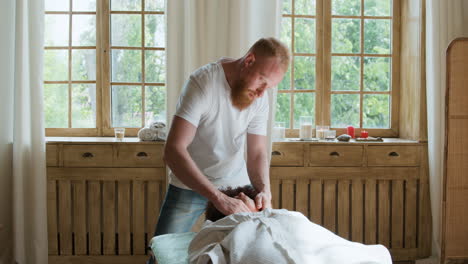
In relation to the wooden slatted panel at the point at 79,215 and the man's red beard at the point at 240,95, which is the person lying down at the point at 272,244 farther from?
the wooden slatted panel at the point at 79,215

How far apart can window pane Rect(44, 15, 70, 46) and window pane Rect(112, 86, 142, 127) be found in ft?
1.71

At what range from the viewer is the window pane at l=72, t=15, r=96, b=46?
3.77 meters

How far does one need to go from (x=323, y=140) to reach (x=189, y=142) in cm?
175

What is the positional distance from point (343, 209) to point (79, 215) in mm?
1806

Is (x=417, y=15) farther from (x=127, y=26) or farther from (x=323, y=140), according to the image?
(x=127, y=26)

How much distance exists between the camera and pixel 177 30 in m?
3.36

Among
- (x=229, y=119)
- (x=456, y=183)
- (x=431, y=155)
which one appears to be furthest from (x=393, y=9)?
(x=229, y=119)

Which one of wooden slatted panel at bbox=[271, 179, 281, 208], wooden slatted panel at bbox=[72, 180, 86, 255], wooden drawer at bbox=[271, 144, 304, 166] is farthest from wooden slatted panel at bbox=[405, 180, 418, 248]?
wooden slatted panel at bbox=[72, 180, 86, 255]

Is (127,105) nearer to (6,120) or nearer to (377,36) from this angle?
(6,120)

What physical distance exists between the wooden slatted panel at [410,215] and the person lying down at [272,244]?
6.72 feet

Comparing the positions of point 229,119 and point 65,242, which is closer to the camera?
point 229,119

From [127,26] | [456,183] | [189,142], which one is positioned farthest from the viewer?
[127,26]

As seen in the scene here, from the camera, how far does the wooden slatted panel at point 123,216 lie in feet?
11.3

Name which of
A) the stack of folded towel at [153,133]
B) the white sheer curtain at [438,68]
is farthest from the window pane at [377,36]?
the stack of folded towel at [153,133]
